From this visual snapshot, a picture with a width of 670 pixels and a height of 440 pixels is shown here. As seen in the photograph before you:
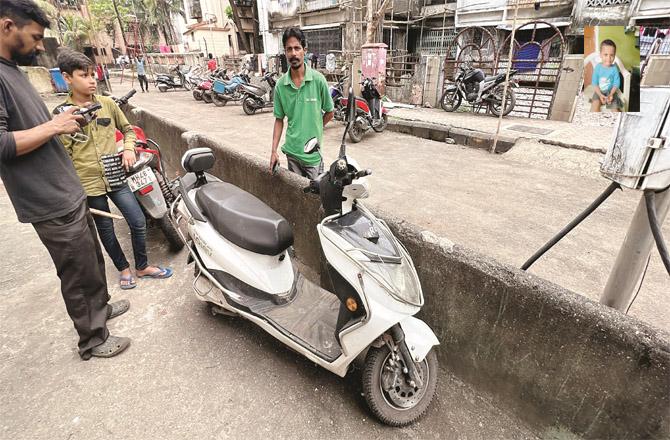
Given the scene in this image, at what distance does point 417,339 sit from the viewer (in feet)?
6.01

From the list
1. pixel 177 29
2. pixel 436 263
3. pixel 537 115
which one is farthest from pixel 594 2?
pixel 177 29

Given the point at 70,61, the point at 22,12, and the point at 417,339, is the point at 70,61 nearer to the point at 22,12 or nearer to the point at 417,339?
the point at 22,12

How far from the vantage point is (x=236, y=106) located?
45.9 ft

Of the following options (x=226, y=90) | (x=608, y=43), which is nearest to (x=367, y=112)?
(x=608, y=43)

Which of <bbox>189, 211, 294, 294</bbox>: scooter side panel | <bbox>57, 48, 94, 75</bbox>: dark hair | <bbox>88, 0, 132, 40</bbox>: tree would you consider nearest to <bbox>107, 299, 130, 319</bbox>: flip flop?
<bbox>189, 211, 294, 294</bbox>: scooter side panel

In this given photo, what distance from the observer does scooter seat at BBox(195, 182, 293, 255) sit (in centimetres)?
227

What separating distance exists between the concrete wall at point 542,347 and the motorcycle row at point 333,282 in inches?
9.0

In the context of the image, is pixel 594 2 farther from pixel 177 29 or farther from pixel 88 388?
pixel 177 29

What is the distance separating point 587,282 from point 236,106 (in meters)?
13.6

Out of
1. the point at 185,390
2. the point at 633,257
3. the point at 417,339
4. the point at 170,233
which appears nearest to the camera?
the point at 633,257

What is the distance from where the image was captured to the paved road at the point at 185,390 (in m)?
1.87

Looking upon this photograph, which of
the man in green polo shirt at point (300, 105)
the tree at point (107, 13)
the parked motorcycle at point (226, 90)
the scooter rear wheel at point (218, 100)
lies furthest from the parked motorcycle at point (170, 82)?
the tree at point (107, 13)

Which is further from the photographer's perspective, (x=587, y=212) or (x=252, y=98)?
(x=252, y=98)

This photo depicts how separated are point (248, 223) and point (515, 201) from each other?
3.65 meters
